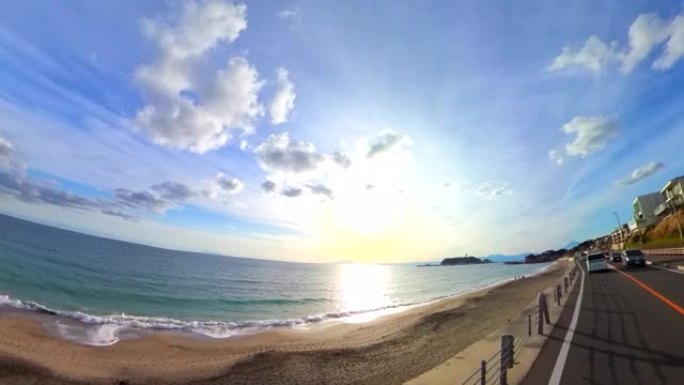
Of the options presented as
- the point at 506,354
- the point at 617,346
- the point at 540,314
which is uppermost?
the point at 540,314

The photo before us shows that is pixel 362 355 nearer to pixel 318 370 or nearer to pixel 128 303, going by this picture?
pixel 318 370

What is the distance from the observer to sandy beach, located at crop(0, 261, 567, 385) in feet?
40.8

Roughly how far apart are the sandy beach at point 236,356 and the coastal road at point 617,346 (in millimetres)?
4979

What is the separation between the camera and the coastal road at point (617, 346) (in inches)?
262

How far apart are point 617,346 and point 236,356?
44.9 feet

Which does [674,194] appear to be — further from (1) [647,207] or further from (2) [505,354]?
(2) [505,354]

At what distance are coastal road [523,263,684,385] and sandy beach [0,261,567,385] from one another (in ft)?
16.3

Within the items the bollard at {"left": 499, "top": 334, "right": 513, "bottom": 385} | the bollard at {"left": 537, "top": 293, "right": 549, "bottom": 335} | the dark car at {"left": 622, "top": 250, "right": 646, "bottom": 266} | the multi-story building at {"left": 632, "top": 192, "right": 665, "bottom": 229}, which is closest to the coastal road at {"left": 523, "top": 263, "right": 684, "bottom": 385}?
the bollard at {"left": 537, "top": 293, "right": 549, "bottom": 335}

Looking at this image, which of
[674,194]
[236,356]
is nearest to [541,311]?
[236,356]

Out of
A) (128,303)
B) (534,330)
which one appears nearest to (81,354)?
(128,303)

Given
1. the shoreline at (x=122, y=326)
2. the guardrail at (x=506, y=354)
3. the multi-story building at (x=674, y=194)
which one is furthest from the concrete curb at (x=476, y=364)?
the multi-story building at (x=674, y=194)

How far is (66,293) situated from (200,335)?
673 inches

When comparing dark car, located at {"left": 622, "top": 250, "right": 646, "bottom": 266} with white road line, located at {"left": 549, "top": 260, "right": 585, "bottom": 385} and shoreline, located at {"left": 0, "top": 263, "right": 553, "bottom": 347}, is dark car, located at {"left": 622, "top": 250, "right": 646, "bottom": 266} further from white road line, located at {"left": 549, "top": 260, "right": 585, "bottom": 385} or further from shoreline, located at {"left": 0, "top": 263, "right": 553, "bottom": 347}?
shoreline, located at {"left": 0, "top": 263, "right": 553, "bottom": 347}

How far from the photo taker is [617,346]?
28.3 ft
